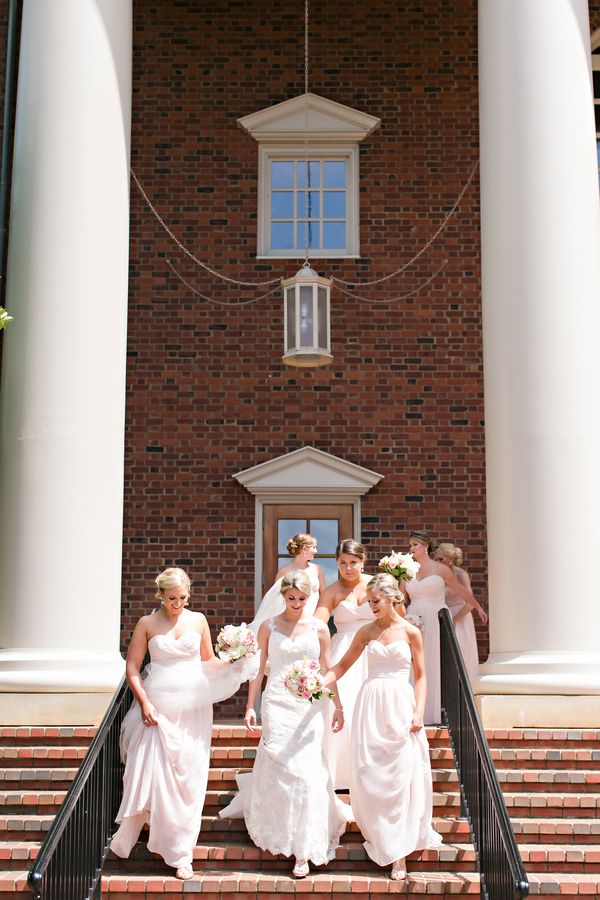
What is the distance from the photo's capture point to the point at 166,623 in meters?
8.45

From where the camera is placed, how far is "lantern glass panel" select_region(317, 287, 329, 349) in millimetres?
12039

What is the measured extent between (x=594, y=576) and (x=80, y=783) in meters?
4.15

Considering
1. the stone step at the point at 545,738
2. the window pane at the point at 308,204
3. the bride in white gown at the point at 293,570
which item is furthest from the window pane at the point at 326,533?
the stone step at the point at 545,738

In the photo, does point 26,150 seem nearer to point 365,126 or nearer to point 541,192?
point 541,192

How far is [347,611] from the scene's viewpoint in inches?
377

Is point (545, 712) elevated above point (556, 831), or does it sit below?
above

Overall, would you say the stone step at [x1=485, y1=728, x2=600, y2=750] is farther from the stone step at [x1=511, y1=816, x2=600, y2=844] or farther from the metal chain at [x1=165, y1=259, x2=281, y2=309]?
the metal chain at [x1=165, y1=259, x2=281, y2=309]

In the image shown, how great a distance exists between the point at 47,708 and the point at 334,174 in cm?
833

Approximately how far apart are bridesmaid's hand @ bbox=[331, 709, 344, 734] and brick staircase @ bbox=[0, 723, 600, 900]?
2.23ft

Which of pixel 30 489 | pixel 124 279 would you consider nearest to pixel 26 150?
pixel 124 279

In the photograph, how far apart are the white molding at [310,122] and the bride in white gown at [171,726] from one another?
27.0ft

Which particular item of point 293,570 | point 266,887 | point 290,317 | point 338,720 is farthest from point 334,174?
point 266,887

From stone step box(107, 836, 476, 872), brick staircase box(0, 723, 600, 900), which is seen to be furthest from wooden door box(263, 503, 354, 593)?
stone step box(107, 836, 476, 872)

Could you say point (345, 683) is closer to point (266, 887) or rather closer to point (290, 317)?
point (266, 887)
